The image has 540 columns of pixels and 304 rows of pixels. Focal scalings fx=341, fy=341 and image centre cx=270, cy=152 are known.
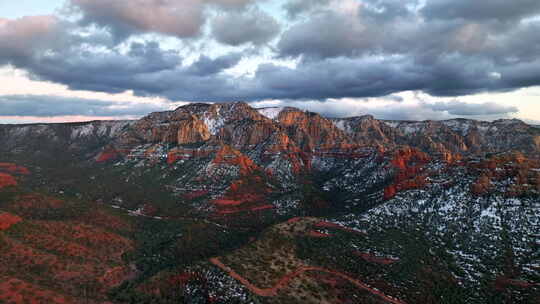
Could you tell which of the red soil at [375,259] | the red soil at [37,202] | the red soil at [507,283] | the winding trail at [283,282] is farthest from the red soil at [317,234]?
the red soil at [37,202]

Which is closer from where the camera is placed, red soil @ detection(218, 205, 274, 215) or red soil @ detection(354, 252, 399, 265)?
red soil @ detection(354, 252, 399, 265)

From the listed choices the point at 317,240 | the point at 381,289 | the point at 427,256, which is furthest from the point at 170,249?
the point at 427,256

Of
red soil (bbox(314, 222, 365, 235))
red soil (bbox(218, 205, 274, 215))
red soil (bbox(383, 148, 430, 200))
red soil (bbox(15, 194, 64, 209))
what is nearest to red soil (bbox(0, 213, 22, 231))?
red soil (bbox(15, 194, 64, 209))

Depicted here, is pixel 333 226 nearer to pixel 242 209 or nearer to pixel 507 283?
pixel 507 283

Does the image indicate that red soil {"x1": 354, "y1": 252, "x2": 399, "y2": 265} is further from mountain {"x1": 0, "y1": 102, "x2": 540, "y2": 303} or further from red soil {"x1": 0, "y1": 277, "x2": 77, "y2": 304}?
red soil {"x1": 0, "y1": 277, "x2": 77, "y2": 304}

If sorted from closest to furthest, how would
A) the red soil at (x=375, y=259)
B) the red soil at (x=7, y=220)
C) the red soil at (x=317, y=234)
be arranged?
the red soil at (x=375, y=259), the red soil at (x=7, y=220), the red soil at (x=317, y=234)

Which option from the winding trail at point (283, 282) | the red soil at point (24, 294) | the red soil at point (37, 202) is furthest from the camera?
the red soil at point (37, 202)

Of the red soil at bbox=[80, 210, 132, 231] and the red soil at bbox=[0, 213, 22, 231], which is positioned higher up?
the red soil at bbox=[0, 213, 22, 231]

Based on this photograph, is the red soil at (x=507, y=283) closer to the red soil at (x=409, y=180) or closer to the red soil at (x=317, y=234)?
the red soil at (x=317, y=234)

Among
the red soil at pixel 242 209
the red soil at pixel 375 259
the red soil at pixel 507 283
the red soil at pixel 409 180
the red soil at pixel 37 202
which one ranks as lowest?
the red soil at pixel 242 209
